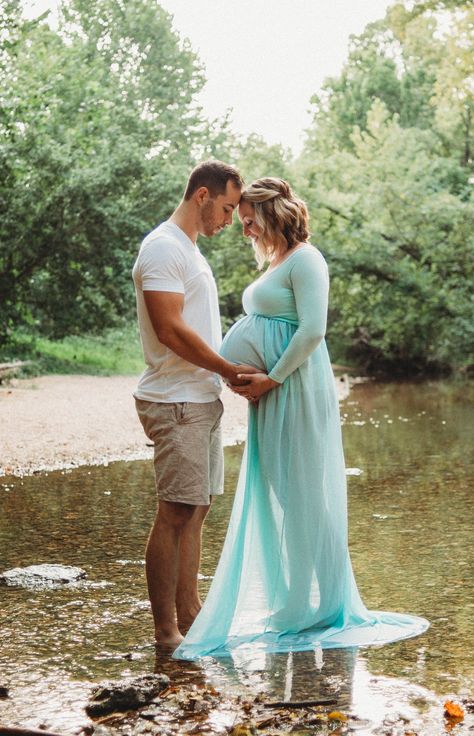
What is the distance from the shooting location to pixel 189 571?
4.83 metres

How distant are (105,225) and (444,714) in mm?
24072

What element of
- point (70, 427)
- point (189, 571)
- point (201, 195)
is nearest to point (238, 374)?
point (201, 195)

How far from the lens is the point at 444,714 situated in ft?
11.9

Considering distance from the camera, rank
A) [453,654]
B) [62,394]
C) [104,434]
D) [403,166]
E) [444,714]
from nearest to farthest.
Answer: [444,714]
[453,654]
[104,434]
[62,394]
[403,166]

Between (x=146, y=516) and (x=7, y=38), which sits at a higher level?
(x=7, y=38)

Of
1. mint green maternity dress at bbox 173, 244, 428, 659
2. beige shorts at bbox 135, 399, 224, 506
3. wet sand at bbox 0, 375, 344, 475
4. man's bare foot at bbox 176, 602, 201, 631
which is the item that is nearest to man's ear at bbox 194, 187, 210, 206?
mint green maternity dress at bbox 173, 244, 428, 659

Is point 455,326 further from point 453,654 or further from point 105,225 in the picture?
point 453,654

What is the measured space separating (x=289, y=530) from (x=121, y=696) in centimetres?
130

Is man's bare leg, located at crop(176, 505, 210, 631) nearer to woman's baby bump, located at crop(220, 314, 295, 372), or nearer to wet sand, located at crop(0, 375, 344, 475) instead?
woman's baby bump, located at crop(220, 314, 295, 372)

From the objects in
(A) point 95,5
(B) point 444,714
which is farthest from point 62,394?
(A) point 95,5

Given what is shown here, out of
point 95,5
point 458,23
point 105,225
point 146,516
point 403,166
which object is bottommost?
point 146,516

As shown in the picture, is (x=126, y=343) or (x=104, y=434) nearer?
(x=104, y=434)

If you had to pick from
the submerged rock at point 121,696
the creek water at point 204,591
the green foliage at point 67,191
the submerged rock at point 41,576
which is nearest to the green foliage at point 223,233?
the green foliage at point 67,191

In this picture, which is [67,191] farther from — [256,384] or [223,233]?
[256,384]
